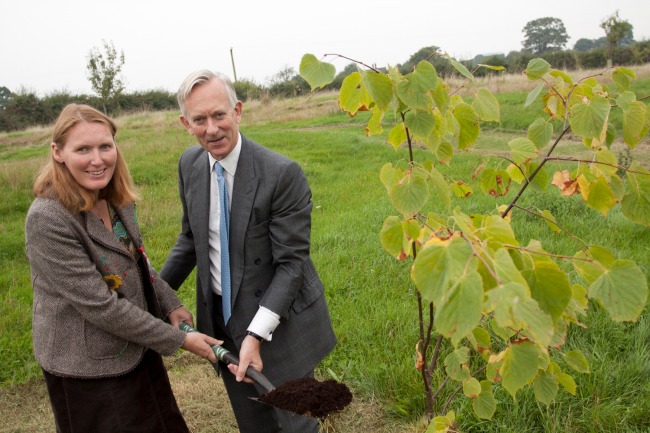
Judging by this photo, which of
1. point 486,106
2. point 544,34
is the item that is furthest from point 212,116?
point 544,34

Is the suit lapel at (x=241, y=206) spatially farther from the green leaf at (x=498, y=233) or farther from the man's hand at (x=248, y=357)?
the green leaf at (x=498, y=233)

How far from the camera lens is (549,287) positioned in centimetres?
115

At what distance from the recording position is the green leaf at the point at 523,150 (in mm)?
1660

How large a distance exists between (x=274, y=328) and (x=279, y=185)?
64 centimetres

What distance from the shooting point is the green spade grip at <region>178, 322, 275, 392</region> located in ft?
6.72

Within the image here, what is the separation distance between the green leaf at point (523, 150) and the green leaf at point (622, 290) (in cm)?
52

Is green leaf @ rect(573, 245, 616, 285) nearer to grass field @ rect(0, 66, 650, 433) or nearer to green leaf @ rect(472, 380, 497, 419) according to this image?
grass field @ rect(0, 66, 650, 433)

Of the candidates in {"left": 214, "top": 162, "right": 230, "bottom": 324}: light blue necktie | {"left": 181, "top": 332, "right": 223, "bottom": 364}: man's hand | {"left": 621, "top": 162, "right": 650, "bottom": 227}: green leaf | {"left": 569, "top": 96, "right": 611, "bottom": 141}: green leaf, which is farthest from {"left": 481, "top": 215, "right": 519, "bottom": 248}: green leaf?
{"left": 181, "top": 332, "right": 223, "bottom": 364}: man's hand

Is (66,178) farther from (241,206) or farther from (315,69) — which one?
(315,69)

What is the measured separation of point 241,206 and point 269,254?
0.87 feet

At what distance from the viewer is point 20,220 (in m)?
8.23

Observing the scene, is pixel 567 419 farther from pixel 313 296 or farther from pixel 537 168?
pixel 537 168

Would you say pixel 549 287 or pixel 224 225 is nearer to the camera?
pixel 549 287

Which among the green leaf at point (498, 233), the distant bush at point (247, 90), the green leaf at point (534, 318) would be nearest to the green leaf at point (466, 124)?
the green leaf at point (498, 233)
